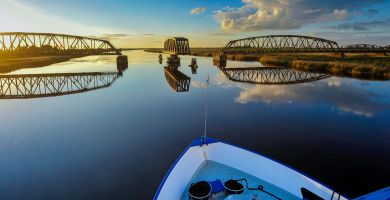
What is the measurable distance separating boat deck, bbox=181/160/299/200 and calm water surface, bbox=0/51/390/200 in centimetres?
336

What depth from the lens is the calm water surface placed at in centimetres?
1274

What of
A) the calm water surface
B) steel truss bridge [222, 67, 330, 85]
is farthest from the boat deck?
steel truss bridge [222, 67, 330, 85]

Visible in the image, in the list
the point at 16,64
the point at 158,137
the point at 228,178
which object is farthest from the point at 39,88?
the point at 16,64

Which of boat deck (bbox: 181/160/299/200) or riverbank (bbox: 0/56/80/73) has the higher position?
riverbank (bbox: 0/56/80/73)

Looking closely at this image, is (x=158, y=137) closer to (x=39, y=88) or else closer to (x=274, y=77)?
(x=39, y=88)

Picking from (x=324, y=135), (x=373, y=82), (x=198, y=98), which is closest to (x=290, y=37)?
(x=373, y=82)

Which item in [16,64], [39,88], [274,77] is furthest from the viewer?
[16,64]

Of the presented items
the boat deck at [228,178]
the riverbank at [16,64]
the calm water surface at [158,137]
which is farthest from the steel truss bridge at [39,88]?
the boat deck at [228,178]

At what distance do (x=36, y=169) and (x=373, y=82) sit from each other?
55445mm

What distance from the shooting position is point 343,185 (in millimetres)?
12234

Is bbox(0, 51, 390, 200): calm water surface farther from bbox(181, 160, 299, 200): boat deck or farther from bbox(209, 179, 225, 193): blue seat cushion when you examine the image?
bbox(209, 179, 225, 193): blue seat cushion

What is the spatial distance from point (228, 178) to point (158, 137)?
1052 centimetres

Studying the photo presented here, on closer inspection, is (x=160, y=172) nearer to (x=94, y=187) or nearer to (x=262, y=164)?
(x=94, y=187)

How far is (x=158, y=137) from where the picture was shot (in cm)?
1914
